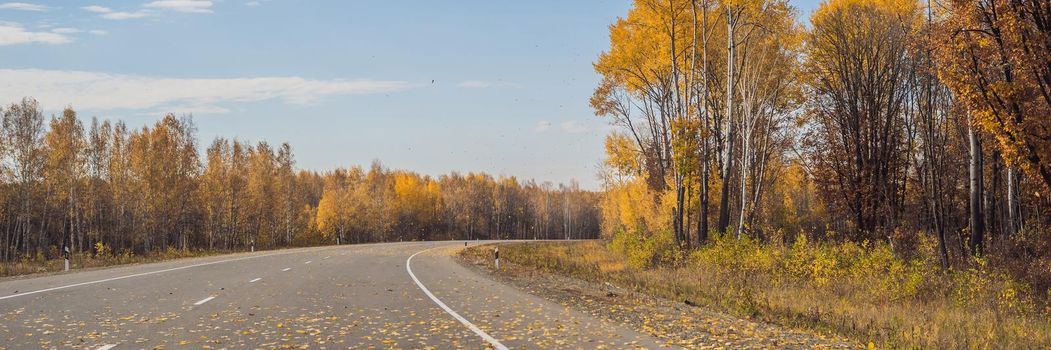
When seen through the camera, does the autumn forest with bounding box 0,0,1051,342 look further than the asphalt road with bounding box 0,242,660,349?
Yes

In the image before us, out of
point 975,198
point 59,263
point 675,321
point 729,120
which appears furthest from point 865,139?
point 59,263

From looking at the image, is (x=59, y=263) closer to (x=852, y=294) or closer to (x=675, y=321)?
(x=675, y=321)

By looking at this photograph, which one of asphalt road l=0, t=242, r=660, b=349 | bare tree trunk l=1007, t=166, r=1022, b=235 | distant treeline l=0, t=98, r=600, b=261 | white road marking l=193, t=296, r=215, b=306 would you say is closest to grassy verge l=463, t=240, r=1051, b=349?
asphalt road l=0, t=242, r=660, b=349

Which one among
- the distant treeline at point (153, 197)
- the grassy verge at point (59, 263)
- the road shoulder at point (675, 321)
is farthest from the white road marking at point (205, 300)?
the distant treeline at point (153, 197)

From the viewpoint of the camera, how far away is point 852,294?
16.6m

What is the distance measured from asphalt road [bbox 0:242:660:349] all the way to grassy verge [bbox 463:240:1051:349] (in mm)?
3652

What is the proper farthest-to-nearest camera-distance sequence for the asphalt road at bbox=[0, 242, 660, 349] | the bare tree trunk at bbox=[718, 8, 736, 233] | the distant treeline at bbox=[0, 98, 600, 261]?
the distant treeline at bbox=[0, 98, 600, 261] → the bare tree trunk at bbox=[718, 8, 736, 233] → the asphalt road at bbox=[0, 242, 660, 349]

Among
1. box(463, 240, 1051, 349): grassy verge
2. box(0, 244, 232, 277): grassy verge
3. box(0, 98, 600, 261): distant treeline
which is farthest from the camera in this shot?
box(0, 98, 600, 261): distant treeline

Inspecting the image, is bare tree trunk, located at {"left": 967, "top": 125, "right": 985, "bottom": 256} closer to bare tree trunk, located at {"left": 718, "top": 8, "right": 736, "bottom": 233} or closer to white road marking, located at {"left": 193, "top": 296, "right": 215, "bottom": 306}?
bare tree trunk, located at {"left": 718, "top": 8, "right": 736, "bottom": 233}

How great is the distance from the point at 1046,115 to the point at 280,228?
86462mm

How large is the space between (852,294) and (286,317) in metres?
13.3

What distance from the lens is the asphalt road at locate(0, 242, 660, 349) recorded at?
28.3 ft

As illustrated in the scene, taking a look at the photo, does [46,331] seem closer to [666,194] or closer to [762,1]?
[762,1]

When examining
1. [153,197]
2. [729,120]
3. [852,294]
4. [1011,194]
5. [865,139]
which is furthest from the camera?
[153,197]
